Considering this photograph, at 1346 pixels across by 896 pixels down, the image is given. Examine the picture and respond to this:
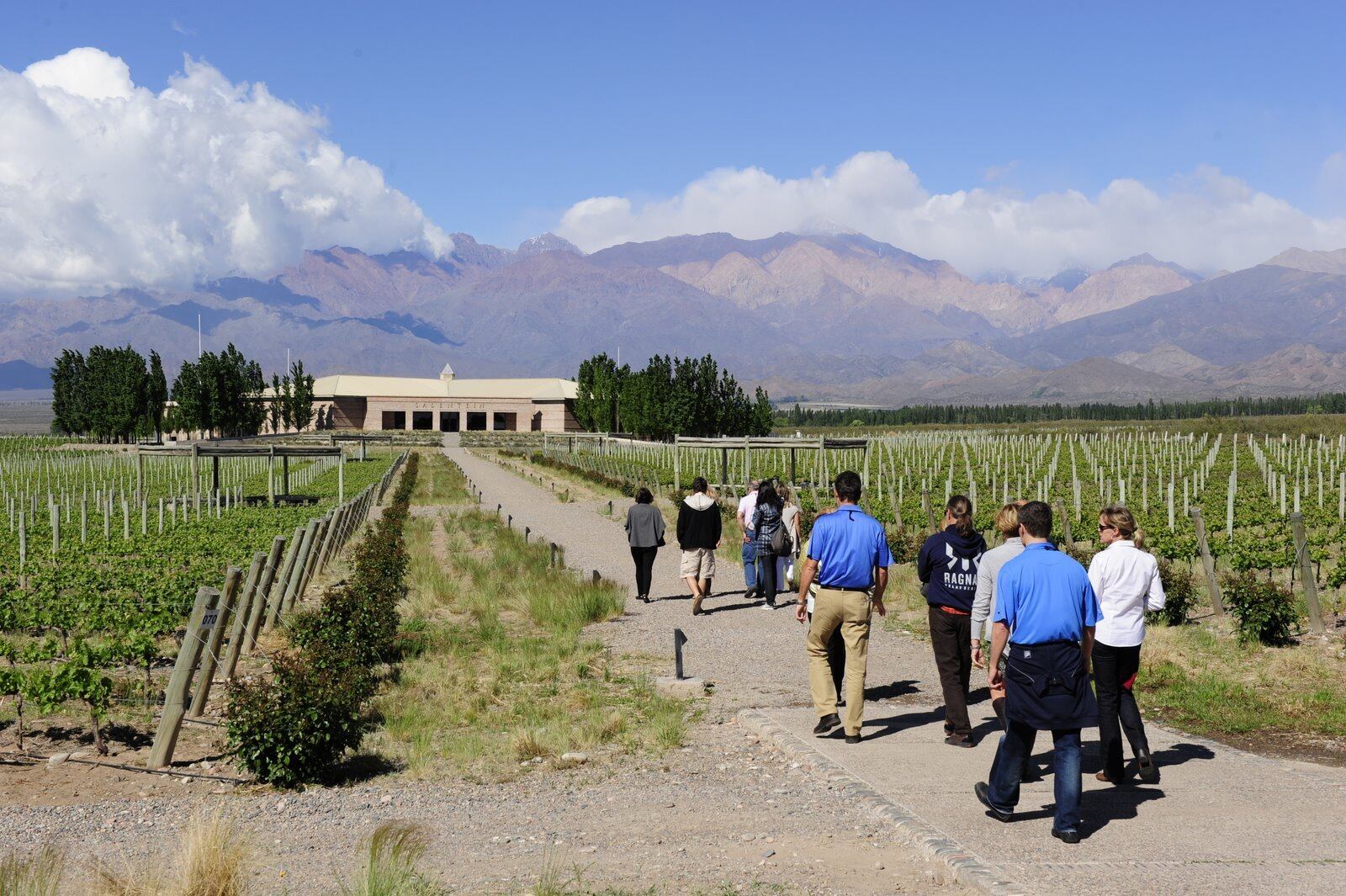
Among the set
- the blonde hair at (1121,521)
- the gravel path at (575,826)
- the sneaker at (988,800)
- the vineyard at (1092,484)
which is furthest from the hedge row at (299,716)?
the vineyard at (1092,484)

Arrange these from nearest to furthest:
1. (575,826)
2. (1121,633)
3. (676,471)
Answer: (575,826), (1121,633), (676,471)

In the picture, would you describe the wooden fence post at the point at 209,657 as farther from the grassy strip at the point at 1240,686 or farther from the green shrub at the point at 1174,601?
the green shrub at the point at 1174,601

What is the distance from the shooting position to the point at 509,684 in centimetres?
1138

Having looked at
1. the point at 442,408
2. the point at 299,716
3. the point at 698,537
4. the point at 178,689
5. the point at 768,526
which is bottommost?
the point at 299,716

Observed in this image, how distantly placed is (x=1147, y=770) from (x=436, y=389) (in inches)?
4615

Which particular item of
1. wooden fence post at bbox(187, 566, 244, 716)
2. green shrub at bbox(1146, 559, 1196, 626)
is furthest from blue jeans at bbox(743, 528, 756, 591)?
wooden fence post at bbox(187, 566, 244, 716)

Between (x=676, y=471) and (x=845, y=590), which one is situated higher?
(x=845, y=590)

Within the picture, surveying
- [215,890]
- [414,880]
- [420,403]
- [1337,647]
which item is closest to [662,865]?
[414,880]

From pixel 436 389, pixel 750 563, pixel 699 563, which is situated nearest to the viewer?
pixel 699 563

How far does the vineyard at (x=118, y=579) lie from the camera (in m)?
9.64

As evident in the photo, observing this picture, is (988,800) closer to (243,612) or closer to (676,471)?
(243,612)

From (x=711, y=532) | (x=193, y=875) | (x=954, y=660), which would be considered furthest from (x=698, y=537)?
(x=193, y=875)

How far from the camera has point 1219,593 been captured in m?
15.7

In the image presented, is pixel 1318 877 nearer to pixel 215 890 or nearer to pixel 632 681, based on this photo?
pixel 215 890
